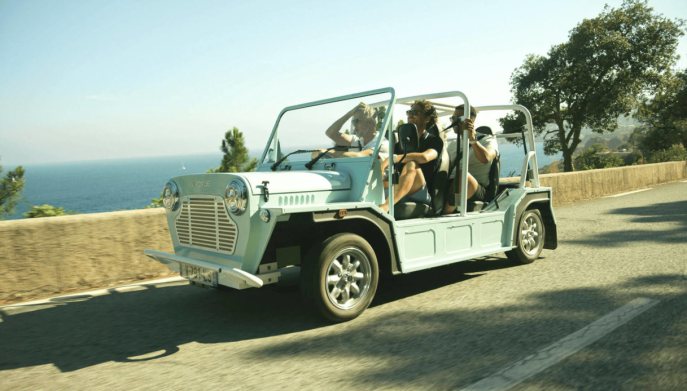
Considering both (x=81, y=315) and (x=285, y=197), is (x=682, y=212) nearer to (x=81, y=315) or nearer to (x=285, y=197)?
(x=285, y=197)

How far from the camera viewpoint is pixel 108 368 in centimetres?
347

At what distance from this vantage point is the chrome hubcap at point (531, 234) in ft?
21.8

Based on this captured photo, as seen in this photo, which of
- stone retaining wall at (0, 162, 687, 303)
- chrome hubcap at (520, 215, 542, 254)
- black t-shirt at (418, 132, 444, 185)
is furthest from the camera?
chrome hubcap at (520, 215, 542, 254)

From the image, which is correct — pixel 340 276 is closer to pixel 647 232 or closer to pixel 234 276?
pixel 234 276

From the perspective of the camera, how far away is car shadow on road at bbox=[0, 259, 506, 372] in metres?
3.81

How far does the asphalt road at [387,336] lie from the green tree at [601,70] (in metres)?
33.8

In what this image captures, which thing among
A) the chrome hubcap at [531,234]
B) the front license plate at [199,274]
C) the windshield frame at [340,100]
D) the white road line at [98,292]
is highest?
the windshield frame at [340,100]

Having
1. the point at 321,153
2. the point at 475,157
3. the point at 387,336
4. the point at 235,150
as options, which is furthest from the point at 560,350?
the point at 235,150

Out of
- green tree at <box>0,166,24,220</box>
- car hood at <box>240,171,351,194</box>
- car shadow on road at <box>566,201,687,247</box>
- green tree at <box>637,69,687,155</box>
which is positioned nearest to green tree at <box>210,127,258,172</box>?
green tree at <box>0,166,24,220</box>

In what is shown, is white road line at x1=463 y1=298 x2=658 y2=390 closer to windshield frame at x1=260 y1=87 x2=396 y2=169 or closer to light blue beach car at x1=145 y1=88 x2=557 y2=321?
light blue beach car at x1=145 y1=88 x2=557 y2=321

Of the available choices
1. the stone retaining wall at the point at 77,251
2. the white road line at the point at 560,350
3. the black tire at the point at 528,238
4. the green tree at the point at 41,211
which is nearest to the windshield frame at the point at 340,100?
the stone retaining wall at the point at 77,251

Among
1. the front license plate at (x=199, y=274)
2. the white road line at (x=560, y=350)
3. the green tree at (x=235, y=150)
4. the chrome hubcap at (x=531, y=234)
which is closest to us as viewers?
the white road line at (x=560, y=350)

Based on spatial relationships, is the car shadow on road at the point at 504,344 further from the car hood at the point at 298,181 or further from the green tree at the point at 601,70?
the green tree at the point at 601,70

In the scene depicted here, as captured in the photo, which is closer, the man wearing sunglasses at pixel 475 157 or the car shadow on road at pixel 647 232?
the man wearing sunglasses at pixel 475 157
